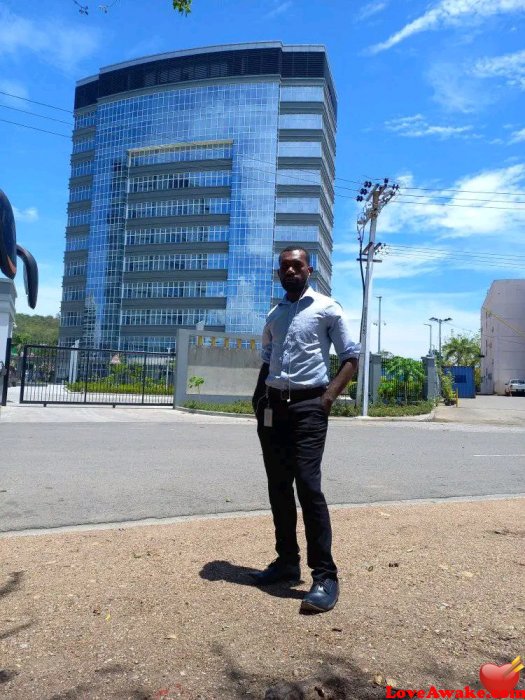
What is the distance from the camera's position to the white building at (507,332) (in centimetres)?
6912

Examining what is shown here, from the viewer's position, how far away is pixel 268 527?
15.1ft

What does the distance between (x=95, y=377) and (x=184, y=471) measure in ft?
48.6

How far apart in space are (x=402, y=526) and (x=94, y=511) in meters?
2.63

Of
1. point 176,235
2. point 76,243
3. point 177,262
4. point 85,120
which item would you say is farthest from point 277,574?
point 85,120

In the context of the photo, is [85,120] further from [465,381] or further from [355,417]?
[355,417]

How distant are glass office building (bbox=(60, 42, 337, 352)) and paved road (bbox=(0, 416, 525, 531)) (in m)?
60.5

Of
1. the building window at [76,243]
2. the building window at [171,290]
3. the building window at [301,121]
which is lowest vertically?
the building window at [171,290]

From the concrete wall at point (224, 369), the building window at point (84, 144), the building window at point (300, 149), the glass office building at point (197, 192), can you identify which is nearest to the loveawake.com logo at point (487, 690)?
the concrete wall at point (224, 369)

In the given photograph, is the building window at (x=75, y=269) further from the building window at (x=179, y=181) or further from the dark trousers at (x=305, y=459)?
the dark trousers at (x=305, y=459)

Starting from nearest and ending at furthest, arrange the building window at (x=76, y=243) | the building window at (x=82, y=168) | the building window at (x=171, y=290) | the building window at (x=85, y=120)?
the building window at (x=171, y=290) < the building window at (x=76, y=243) < the building window at (x=82, y=168) < the building window at (x=85, y=120)

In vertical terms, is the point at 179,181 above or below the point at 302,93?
below

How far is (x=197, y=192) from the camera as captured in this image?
7875 centimetres

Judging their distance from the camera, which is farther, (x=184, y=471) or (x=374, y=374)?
(x=374, y=374)

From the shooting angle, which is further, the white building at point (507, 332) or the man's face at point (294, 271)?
the white building at point (507, 332)
